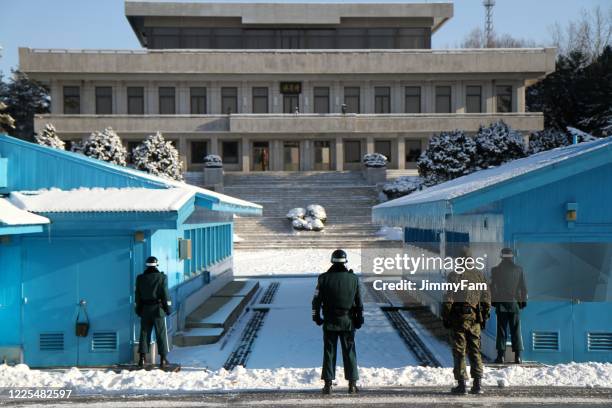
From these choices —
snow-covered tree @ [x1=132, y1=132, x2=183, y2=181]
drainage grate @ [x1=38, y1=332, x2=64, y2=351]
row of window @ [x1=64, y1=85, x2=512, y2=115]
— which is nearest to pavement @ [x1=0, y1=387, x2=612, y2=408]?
drainage grate @ [x1=38, y1=332, x2=64, y2=351]

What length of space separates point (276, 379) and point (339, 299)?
1.96m

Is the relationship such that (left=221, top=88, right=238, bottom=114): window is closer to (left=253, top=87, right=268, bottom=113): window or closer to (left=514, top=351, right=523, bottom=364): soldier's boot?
(left=253, top=87, right=268, bottom=113): window

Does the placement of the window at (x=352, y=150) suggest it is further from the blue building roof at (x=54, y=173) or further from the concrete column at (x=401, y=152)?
the blue building roof at (x=54, y=173)

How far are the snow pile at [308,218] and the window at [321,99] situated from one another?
637 inches

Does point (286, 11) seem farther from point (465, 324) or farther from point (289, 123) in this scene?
point (465, 324)

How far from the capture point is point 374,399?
31.4ft

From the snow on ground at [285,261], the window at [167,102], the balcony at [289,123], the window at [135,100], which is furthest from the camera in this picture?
the window at [167,102]

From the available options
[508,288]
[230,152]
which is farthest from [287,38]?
[508,288]

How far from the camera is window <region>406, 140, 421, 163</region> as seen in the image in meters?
56.9

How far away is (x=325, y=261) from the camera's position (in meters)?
32.4

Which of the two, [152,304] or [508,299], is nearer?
[508,299]

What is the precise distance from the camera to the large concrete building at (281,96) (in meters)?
54.8

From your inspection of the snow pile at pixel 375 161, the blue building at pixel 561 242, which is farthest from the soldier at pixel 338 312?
the snow pile at pixel 375 161

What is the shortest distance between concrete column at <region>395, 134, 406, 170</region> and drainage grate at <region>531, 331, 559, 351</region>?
147ft
